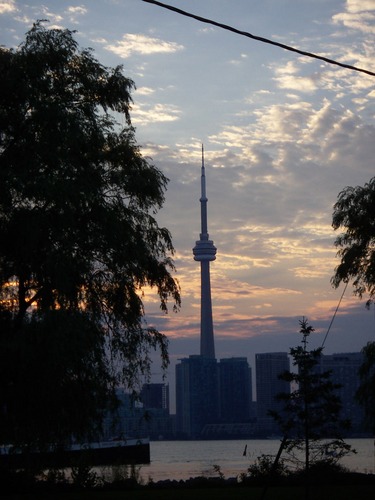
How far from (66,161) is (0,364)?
20.7 feet

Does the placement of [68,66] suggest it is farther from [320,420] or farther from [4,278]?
[320,420]

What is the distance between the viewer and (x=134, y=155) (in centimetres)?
2908

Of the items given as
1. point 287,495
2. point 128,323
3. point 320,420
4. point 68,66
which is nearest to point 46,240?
point 128,323

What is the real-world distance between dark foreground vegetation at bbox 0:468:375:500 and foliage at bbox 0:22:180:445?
17.9 ft

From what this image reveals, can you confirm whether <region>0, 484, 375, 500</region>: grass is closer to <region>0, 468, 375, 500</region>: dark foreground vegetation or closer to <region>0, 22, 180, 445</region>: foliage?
<region>0, 468, 375, 500</region>: dark foreground vegetation

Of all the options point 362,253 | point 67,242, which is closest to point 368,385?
point 362,253

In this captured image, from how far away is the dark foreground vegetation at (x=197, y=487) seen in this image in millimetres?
29609

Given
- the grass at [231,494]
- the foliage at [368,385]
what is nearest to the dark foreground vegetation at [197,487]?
the grass at [231,494]

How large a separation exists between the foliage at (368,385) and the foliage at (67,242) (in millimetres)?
11762

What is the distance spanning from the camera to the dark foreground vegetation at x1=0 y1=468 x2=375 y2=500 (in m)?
29.6

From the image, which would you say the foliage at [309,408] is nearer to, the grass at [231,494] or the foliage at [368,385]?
the grass at [231,494]

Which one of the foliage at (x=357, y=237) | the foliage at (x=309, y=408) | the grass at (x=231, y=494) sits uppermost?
the foliage at (x=357, y=237)

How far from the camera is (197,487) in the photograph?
37.2m

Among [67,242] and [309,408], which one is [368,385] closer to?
[309,408]
